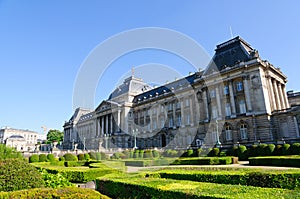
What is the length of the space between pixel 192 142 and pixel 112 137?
1080 inches

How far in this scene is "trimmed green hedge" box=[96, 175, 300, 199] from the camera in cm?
532

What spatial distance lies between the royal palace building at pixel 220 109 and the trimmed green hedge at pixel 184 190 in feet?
96.2

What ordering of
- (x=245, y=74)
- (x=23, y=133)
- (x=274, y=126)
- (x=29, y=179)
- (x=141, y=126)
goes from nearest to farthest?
(x=29, y=179)
(x=274, y=126)
(x=245, y=74)
(x=141, y=126)
(x=23, y=133)

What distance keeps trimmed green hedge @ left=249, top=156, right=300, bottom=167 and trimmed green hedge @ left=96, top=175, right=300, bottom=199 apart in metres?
13.7

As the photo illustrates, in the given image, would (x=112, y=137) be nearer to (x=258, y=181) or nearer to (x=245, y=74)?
(x=245, y=74)

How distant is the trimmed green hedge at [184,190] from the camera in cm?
532

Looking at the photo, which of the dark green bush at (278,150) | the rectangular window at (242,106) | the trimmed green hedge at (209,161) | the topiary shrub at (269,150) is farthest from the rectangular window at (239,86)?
the trimmed green hedge at (209,161)

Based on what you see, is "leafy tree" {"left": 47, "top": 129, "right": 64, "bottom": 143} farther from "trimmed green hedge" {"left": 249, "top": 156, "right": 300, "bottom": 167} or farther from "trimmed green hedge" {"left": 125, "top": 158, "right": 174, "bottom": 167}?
"trimmed green hedge" {"left": 249, "top": 156, "right": 300, "bottom": 167}

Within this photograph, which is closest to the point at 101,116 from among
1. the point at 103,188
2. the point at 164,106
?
the point at 164,106

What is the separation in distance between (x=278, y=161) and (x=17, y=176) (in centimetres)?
1909

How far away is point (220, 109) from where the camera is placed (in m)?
40.5

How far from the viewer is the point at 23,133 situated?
14400 cm

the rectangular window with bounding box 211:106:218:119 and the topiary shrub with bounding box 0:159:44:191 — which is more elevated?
the rectangular window with bounding box 211:106:218:119

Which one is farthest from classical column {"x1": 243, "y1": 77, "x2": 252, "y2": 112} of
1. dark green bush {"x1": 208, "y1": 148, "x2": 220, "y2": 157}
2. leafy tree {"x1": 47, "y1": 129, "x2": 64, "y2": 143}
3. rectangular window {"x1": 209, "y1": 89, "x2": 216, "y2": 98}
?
leafy tree {"x1": 47, "y1": 129, "x2": 64, "y2": 143}
